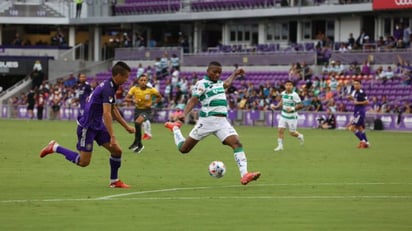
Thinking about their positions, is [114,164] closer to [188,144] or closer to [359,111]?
[188,144]

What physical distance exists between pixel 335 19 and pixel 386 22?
4.17 meters

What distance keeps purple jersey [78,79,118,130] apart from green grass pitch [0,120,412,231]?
1.14 metres

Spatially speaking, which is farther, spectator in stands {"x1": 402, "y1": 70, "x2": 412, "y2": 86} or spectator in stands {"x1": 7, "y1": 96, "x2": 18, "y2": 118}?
spectator in stands {"x1": 7, "y1": 96, "x2": 18, "y2": 118}

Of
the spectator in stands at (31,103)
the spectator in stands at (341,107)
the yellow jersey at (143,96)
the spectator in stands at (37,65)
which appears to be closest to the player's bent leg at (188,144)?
the yellow jersey at (143,96)

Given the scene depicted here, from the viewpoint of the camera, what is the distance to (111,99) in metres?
17.3

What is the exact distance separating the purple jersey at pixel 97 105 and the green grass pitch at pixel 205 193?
3.74 feet

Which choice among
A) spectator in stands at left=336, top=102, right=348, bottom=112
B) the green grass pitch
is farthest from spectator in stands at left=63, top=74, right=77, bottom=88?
the green grass pitch

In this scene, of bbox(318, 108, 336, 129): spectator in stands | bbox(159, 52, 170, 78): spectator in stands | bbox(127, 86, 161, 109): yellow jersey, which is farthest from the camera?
bbox(159, 52, 170, 78): spectator in stands

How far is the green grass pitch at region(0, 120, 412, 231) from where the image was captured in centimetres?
1308

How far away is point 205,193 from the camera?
55.9ft

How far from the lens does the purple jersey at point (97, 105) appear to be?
1736 cm

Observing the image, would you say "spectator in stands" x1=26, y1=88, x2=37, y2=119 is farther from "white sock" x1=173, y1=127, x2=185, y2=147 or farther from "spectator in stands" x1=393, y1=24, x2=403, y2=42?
"white sock" x1=173, y1=127, x2=185, y2=147

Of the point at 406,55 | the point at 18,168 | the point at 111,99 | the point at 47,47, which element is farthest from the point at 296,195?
the point at 47,47

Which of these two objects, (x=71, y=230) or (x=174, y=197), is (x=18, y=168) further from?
(x=71, y=230)
